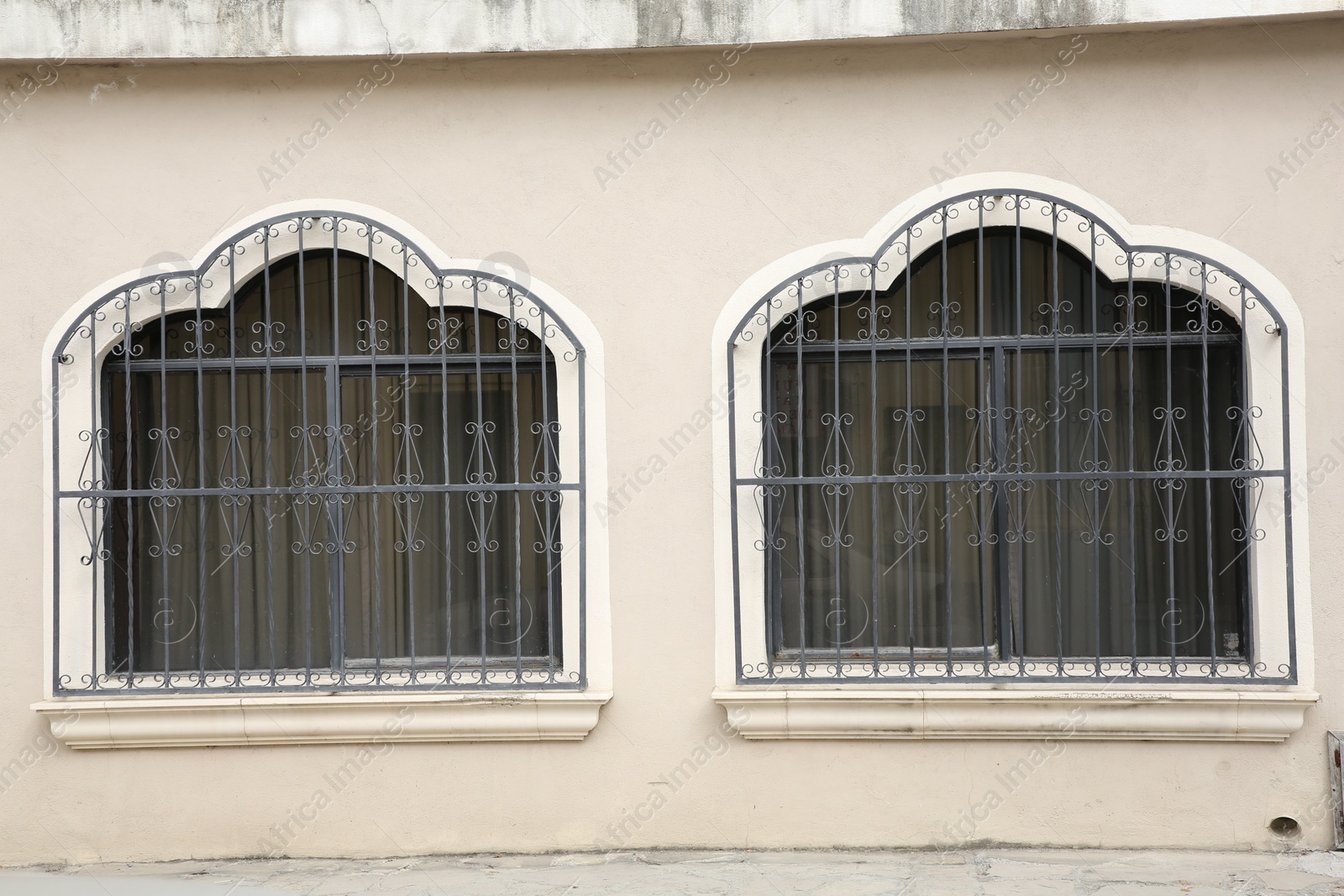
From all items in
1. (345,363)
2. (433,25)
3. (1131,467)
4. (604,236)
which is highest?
(433,25)

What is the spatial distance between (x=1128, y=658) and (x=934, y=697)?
0.94 meters

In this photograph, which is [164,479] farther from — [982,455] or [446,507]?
[982,455]

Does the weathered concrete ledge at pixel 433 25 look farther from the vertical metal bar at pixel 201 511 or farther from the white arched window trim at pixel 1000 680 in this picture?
the vertical metal bar at pixel 201 511

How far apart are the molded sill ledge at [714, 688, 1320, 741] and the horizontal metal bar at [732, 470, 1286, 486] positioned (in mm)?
880

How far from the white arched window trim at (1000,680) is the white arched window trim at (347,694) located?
1.78 feet

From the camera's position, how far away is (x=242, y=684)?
4.58 meters

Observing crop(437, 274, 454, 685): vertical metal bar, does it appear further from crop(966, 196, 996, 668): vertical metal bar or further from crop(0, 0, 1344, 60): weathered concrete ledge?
crop(966, 196, 996, 668): vertical metal bar

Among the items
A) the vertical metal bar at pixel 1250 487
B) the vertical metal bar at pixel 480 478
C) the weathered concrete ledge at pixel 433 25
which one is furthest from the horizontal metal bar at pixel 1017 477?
the weathered concrete ledge at pixel 433 25

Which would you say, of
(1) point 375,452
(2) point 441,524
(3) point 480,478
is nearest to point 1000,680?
(3) point 480,478

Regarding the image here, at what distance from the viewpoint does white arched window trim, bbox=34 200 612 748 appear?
444 cm

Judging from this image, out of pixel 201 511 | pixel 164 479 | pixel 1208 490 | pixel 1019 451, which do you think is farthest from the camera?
pixel 201 511

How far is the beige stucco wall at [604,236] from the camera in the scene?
14.7 feet

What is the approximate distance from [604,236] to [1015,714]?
2669 millimetres

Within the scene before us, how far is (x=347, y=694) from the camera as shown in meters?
4.49
